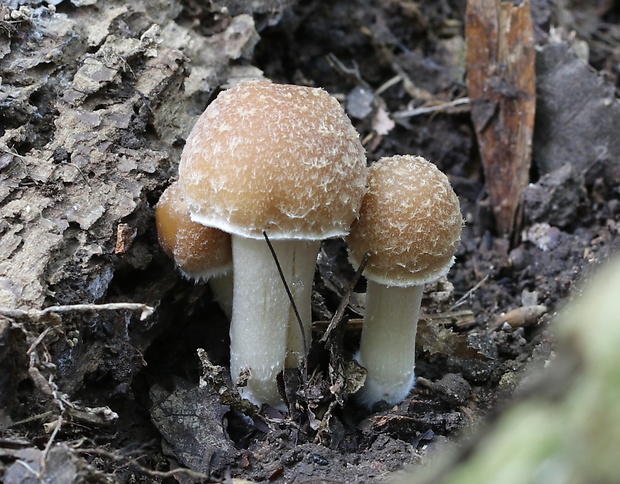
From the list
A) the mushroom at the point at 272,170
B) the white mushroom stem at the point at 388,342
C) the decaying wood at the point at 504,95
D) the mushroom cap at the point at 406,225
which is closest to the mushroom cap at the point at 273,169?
the mushroom at the point at 272,170

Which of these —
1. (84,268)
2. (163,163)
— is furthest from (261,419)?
(163,163)

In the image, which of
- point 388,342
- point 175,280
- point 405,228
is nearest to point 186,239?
point 175,280

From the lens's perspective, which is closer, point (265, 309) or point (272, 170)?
point (272, 170)

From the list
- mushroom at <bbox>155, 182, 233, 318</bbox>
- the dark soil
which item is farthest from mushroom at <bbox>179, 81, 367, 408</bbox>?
the dark soil

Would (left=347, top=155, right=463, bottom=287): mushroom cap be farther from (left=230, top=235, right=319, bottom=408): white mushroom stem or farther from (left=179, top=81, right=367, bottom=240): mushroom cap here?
(left=230, top=235, right=319, bottom=408): white mushroom stem

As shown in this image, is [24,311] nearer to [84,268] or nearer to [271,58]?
[84,268]

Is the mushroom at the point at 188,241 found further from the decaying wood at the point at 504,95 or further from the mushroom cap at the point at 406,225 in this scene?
the decaying wood at the point at 504,95

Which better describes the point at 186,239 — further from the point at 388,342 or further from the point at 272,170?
the point at 388,342
